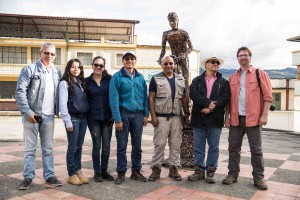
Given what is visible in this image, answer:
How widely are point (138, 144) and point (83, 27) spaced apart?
983 inches

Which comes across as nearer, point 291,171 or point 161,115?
point 161,115

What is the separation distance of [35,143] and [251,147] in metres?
3.26

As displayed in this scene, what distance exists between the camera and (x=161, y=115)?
471cm

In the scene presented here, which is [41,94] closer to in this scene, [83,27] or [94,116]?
[94,116]

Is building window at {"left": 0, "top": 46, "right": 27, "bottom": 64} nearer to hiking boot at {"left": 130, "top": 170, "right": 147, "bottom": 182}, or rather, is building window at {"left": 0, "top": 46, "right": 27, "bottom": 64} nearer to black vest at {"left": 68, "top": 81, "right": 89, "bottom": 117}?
black vest at {"left": 68, "top": 81, "right": 89, "bottom": 117}

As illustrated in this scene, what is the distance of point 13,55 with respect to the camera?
29062mm

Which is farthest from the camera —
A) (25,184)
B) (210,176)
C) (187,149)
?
(187,149)

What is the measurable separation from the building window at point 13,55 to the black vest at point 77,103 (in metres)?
27.6

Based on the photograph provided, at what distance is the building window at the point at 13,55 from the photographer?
28.8m

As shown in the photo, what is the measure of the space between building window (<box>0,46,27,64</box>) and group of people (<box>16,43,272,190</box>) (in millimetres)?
27321

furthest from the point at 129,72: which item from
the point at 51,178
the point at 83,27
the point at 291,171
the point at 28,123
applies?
the point at 83,27

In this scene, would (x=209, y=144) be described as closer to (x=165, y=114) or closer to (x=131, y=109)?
(x=165, y=114)

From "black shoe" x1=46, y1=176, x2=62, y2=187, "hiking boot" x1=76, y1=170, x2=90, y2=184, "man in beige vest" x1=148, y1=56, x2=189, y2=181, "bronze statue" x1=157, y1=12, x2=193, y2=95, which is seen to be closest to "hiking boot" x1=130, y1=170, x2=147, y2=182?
"man in beige vest" x1=148, y1=56, x2=189, y2=181

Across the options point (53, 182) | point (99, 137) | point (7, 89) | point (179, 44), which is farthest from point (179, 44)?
point (7, 89)
